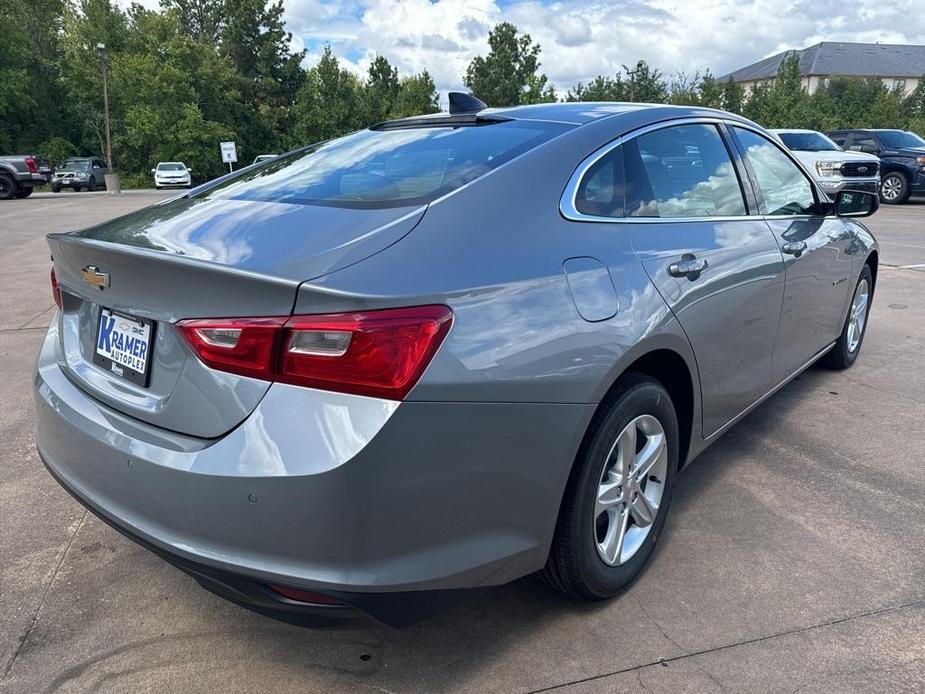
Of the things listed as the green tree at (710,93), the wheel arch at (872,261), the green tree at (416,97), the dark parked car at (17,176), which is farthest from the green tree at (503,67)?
the wheel arch at (872,261)

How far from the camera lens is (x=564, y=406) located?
1.96 metres

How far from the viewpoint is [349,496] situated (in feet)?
5.34

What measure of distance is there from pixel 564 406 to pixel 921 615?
149 cm

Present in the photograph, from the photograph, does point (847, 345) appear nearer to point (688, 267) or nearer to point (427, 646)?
point (688, 267)

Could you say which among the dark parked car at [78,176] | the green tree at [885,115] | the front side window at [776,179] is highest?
the green tree at [885,115]

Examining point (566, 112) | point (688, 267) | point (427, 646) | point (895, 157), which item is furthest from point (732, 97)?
point (427, 646)

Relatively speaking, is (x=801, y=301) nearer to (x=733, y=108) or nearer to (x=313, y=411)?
(x=313, y=411)

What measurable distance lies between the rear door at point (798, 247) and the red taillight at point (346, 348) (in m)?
2.21

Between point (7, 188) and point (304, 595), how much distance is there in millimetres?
27658

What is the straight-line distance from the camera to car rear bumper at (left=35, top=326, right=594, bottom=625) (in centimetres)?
164

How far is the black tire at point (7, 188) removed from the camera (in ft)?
78.5

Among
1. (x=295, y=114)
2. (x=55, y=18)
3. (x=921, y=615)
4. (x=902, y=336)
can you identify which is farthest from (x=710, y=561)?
(x=55, y=18)

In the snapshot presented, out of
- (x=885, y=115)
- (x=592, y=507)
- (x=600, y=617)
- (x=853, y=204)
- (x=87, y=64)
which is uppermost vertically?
(x=87, y=64)

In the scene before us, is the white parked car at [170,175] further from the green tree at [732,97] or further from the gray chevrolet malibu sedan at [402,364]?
the gray chevrolet malibu sedan at [402,364]
